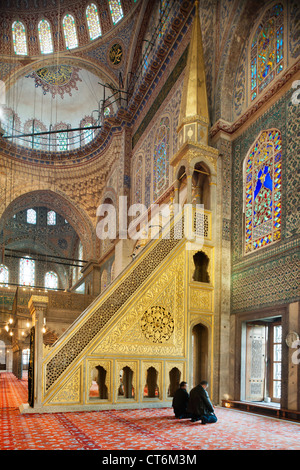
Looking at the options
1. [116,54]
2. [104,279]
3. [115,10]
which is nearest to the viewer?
[115,10]

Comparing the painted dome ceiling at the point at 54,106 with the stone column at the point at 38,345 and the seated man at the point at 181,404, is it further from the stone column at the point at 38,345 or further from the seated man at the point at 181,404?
the seated man at the point at 181,404

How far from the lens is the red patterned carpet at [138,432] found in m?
3.71

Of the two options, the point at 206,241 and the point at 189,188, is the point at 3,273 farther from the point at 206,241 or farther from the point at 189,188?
the point at 206,241

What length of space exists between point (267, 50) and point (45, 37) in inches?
423

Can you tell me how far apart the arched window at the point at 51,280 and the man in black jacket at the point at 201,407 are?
16.8 metres

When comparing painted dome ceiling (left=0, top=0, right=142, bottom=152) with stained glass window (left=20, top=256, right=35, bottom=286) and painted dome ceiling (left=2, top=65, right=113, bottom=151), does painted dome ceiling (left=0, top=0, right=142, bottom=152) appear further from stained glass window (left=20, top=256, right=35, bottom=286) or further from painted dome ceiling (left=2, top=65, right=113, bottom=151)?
stained glass window (left=20, top=256, right=35, bottom=286)

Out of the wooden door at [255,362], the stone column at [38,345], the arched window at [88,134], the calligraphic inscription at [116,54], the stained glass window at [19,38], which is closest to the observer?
the stone column at [38,345]

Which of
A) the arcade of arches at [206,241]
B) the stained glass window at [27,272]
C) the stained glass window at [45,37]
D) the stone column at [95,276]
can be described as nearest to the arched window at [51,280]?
the stained glass window at [27,272]

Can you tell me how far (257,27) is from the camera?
7.04 m

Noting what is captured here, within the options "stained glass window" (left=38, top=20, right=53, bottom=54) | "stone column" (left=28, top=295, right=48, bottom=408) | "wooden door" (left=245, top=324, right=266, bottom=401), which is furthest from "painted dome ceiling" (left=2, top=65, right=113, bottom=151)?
"wooden door" (left=245, top=324, right=266, bottom=401)

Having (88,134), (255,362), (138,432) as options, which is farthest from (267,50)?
(88,134)

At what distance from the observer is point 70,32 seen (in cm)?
1482

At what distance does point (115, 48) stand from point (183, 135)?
8.09 meters
